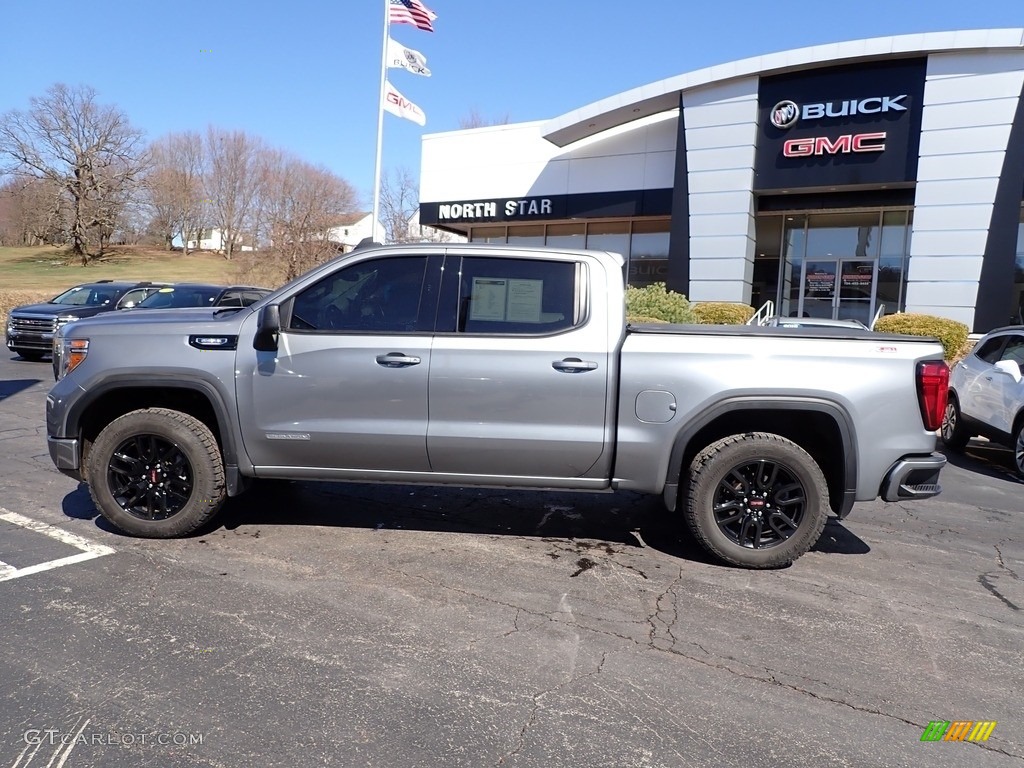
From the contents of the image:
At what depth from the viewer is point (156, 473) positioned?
4816 mm

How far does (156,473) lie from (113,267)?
62.1 meters

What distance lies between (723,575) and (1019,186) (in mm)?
16986

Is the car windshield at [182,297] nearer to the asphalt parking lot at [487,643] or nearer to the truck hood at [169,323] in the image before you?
the asphalt parking lot at [487,643]

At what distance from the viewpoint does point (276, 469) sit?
4.77 metres

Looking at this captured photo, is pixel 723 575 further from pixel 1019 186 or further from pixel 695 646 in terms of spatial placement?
pixel 1019 186

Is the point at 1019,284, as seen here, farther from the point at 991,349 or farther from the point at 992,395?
Answer: the point at 992,395

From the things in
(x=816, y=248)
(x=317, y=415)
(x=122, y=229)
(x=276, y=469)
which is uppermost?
(x=122, y=229)

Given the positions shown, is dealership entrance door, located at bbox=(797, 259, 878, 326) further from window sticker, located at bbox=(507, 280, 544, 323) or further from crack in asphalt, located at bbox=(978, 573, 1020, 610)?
window sticker, located at bbox=(507, 280, 544, 323)

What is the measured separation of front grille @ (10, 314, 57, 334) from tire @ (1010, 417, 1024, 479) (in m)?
16.1

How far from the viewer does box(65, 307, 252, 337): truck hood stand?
4734mm

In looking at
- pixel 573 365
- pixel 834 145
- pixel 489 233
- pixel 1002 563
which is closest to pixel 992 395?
→ pixel 1002 563

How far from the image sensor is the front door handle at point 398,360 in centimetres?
452

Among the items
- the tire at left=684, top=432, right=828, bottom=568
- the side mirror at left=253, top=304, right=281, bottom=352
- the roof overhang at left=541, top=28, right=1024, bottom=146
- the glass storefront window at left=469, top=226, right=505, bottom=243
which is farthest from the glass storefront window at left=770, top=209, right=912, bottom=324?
the side mirror at left=253, top=304, right=281, bottom=352

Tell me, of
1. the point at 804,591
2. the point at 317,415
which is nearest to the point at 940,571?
the point at 804,591
